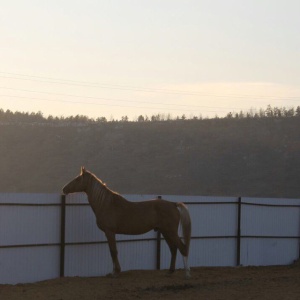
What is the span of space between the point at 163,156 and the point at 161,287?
41080 millimetres

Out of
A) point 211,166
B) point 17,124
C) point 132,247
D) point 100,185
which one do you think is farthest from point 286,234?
point 17,124

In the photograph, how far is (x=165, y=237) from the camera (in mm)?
17266

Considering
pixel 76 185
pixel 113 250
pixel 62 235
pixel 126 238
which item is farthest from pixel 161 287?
pixel 126 238

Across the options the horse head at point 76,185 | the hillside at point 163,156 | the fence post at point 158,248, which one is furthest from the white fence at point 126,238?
the hillside at point 163,156

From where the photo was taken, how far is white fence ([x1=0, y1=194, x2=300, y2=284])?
15883 mm

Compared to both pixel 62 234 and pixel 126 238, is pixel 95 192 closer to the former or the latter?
pixel 62 234

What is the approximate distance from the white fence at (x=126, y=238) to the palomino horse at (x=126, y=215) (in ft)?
1.64

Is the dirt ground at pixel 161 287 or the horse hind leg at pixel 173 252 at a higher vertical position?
the horse hind leg at pixel 173 252

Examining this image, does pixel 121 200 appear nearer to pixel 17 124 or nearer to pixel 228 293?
pixel 228 293

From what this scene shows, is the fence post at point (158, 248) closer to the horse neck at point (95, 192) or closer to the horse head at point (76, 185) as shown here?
the horse neck at point (95, 192)

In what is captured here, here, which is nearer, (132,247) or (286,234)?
(132,247)

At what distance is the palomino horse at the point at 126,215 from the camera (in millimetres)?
16672

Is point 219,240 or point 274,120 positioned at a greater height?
point 274,120

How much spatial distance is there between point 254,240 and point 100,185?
5712mm
